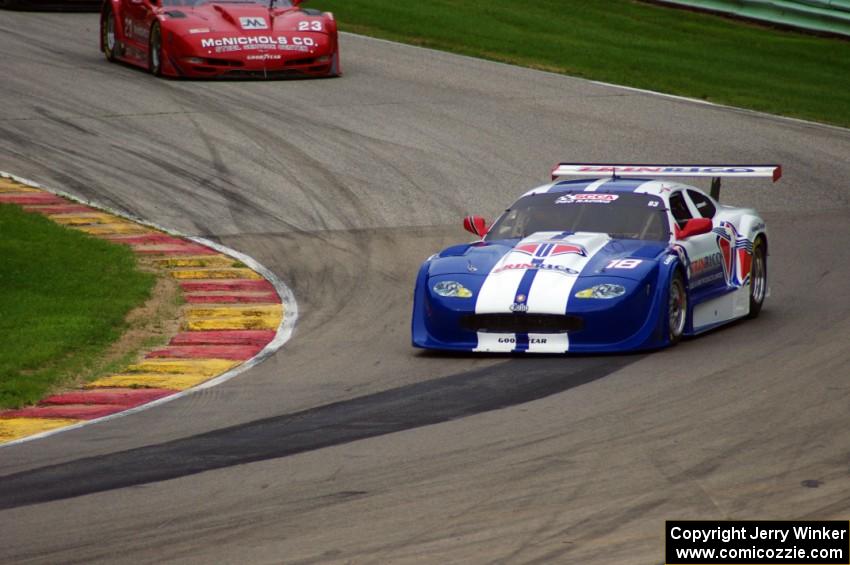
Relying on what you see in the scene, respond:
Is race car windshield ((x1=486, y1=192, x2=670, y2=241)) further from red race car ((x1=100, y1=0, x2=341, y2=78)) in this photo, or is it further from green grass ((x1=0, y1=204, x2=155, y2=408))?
red race car ((x1=100, y1=0, x2=341, y2=78))

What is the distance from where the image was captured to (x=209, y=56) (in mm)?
22125

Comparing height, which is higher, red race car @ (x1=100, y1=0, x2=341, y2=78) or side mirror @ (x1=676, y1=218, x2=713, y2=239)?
side mirror @ (x1=676, y1=218, x2=713, y2=239)

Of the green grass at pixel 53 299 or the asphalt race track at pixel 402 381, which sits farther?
the green grass at pixel 53 299

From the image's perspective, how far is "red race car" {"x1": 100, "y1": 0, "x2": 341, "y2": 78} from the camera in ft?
72.4

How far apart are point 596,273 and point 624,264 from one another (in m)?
0.24

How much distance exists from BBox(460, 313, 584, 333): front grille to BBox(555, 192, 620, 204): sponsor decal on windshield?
169 cm

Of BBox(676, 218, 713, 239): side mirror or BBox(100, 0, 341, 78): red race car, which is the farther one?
BBox(100, 0, 341, 78): red race car

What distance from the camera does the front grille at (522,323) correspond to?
1111 cm

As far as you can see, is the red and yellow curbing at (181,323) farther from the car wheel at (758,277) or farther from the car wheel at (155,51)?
the car wheel at (155,51)

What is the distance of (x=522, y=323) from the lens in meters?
11.2

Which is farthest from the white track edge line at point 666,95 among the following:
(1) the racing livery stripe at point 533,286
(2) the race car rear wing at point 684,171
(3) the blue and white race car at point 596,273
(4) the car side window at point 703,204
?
(1) the racing livery stripe at point 533,286

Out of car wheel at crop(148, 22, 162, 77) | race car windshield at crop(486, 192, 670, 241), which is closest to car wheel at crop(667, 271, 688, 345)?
race car windshield at crop(486, 192, 670, 241)

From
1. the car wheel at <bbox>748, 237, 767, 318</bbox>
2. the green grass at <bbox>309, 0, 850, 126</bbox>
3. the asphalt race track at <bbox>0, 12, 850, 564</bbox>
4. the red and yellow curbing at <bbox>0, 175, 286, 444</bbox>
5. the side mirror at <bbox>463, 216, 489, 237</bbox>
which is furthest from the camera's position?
the green grass at <bbox>309, 0, 850, 126</bbox>

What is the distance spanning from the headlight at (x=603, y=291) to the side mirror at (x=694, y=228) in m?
1.14
